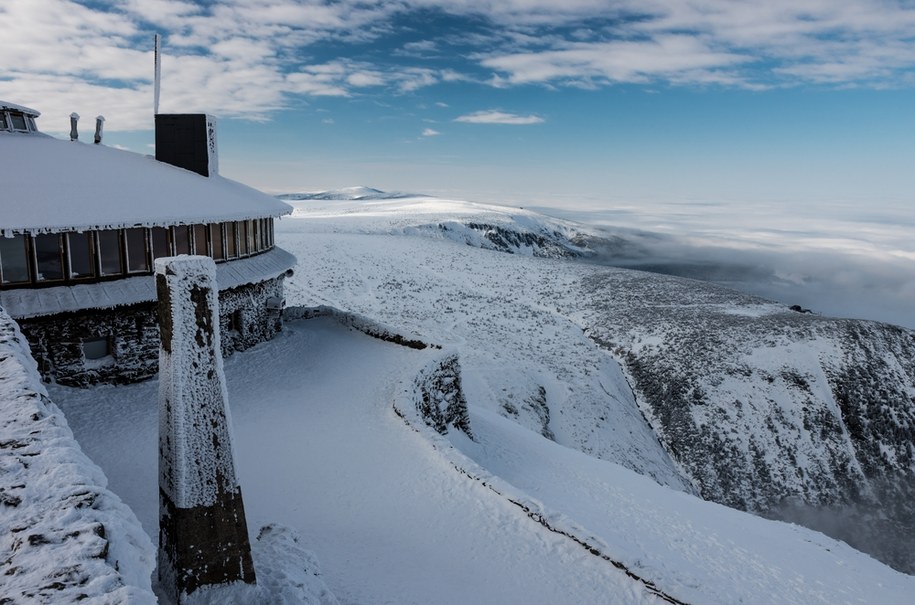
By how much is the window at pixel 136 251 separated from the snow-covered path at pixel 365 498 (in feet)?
12.8

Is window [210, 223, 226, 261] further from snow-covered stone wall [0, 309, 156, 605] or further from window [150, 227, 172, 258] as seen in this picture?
snow-covered stone wall [0, 309, 156, 605]

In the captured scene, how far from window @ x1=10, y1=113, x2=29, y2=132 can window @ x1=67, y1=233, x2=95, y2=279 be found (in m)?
7.82

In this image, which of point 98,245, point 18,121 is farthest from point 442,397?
point 18,121

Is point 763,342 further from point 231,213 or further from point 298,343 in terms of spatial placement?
point 231,213

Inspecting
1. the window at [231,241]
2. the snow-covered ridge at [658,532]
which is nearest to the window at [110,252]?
the window at [231,241]

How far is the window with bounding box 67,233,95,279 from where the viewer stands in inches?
687

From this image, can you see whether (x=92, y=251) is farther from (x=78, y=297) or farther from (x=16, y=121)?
(x=16, y=121)

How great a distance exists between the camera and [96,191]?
58.8ft

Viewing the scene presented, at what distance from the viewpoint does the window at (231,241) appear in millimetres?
22178

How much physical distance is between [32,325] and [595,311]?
42.9 metres

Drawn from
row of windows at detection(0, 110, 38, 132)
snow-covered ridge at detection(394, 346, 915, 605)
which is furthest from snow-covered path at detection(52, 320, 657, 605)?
row of windows at detection(0, 110, 38, 132)

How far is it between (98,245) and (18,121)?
8429 millimetres

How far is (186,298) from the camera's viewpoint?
826 cm

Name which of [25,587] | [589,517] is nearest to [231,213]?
[589,517]
